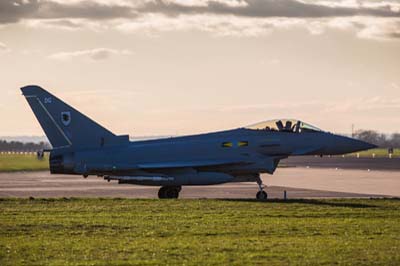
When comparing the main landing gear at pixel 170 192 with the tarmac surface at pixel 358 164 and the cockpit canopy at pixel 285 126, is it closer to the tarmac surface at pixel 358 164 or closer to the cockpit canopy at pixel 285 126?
the cockpit canopy at pixel 285 126

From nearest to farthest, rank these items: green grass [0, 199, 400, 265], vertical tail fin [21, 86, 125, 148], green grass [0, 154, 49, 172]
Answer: green grass [0, 199, 400, 265] → vertical tail fin [21, 86, 125, 148] → green grass [0, 154, 49, 172]

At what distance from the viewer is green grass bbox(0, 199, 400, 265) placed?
13820 mm

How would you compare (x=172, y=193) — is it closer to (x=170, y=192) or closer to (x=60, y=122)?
(x=170, y=192)

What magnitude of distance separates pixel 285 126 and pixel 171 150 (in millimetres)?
4115

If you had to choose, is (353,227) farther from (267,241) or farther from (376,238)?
(267,241)

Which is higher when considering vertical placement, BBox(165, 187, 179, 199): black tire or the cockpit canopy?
the cockpit canopy

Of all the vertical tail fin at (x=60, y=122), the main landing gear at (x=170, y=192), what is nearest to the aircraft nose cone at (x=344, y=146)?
the main landing gear at (x=170, y=192)

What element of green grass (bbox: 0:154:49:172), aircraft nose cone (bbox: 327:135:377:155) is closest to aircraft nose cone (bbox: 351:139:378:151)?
aircraft nose cone (bbox: 327:135:377:155)

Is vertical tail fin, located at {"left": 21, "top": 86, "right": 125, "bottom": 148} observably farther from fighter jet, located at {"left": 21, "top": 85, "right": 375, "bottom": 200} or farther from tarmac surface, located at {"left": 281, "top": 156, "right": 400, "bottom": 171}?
tarmac surface, located at {"left": 281, "top": 156, "right": 400, "bottom": 171}

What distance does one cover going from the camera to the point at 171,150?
29562 mm

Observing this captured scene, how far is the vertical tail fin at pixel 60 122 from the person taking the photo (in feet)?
95.4

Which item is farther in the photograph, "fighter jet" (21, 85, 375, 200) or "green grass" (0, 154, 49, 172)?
"green grass" (0, 154, 49, 172)

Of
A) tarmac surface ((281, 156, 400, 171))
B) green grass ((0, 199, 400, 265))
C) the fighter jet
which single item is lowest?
green grass ((0, 199, 400, 265))

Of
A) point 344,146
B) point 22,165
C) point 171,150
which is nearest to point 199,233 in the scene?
point 171,150
